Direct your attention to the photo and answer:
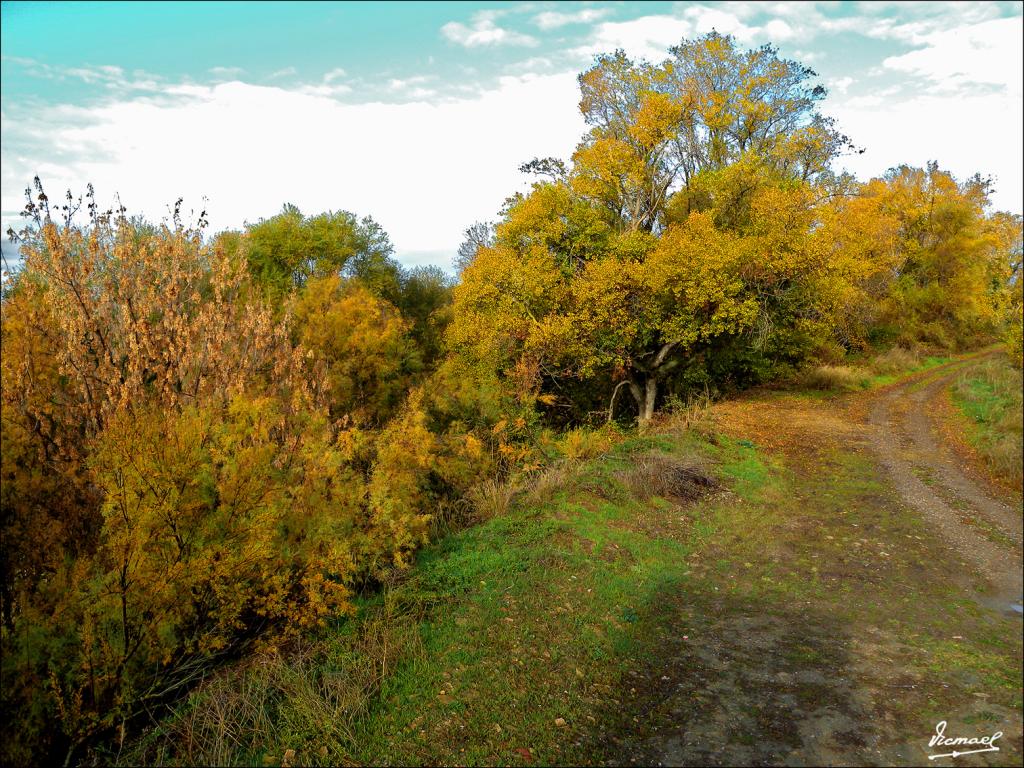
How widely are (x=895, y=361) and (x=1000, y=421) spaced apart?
18.2 metres

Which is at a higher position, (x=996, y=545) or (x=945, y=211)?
(x=945, y=211)

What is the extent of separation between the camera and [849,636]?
643cm

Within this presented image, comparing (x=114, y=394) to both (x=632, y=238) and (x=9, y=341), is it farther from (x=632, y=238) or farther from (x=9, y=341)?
(x=632, y=238)

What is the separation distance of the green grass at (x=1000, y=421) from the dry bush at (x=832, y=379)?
12012 mm

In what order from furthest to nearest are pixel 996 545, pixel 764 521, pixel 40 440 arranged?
pixel 764 521, pixel 40 440, pixel 996 545

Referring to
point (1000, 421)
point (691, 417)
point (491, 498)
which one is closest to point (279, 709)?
point (491, 498)

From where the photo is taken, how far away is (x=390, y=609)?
7.79 metres

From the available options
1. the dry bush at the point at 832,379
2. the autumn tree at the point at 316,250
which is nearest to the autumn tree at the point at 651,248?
the dry bush at the point at 832,379

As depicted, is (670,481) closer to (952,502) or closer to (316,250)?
(952,502)

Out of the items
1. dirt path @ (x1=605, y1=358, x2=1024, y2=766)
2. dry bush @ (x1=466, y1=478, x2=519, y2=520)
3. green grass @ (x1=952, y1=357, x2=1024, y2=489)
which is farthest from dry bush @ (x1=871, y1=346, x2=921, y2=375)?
dry bush @ (x1=466, y1=478, x2=519, y2=520)

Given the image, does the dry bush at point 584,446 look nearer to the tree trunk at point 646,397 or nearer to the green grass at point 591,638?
the tree trunk at point 646,397

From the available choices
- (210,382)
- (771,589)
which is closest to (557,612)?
(771,589)

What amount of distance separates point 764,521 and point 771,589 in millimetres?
2211

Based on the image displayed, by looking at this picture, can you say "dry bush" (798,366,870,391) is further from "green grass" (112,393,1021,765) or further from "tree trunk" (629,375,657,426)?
"green grass" (112,393,1021,765)
